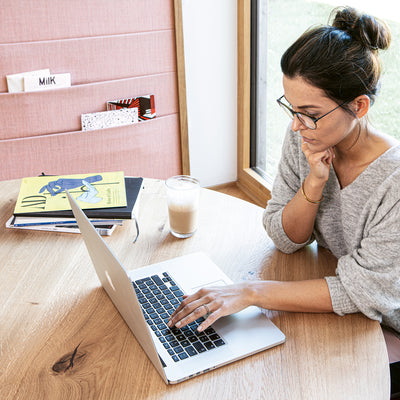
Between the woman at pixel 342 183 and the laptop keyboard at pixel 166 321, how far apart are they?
26mm

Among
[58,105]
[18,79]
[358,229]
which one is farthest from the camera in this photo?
[58,105]

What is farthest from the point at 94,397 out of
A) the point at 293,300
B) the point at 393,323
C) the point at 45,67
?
the point at 45,67

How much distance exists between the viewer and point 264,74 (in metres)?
2.75

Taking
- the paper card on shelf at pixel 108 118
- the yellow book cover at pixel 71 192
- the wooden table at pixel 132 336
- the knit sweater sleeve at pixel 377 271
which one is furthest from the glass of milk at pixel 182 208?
the paper card on shelf at pixel 108 118

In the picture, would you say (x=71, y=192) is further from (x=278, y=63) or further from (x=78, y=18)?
(x=278, y=63)

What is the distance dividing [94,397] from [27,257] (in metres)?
0.51

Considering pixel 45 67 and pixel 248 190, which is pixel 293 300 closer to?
pixel 45 67

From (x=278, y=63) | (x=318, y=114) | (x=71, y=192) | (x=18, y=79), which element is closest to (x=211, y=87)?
(x=278, y=63)

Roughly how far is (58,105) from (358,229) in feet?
5.54

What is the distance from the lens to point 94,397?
2.82 feet

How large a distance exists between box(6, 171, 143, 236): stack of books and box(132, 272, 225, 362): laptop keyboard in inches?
10.7

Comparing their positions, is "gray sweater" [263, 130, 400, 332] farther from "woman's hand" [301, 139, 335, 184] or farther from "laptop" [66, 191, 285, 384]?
"laptop" [66, 191, 285, 384]

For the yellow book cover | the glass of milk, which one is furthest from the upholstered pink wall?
the glass of milk

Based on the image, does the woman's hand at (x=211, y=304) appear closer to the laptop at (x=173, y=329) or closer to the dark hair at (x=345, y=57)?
the laptop at (x=173, y=329)
